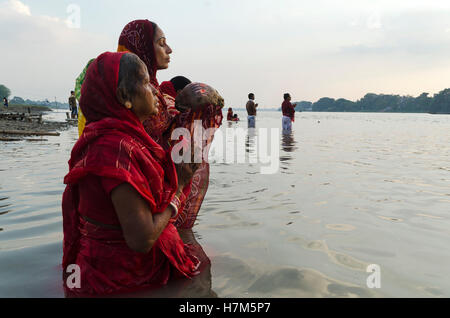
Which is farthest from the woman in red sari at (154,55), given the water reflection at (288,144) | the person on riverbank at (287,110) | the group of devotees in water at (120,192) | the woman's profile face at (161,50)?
the person on riverbank at (287,110)

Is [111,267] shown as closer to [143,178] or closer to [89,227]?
[89,227]

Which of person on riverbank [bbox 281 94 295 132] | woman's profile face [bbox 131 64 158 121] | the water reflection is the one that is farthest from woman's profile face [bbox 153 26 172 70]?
person on riverbank [bbox 281 94 295 132]

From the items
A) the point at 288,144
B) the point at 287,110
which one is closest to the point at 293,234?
the point at 288,144

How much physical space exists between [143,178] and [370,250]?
2270 mm

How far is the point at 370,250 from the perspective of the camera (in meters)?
3.01

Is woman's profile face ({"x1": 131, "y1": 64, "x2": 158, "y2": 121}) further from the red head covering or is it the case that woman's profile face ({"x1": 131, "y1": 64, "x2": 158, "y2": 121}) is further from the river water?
the river water

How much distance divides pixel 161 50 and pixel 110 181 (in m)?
1.61

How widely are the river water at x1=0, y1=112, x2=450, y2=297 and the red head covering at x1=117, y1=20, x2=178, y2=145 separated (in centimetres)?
115

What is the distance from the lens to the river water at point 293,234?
94.3 inches

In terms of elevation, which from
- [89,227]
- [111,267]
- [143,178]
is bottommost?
[111,267]

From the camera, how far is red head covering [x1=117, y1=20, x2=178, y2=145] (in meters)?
2.75

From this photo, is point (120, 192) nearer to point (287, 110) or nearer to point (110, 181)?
point (110, 181)

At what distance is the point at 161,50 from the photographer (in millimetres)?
2828
